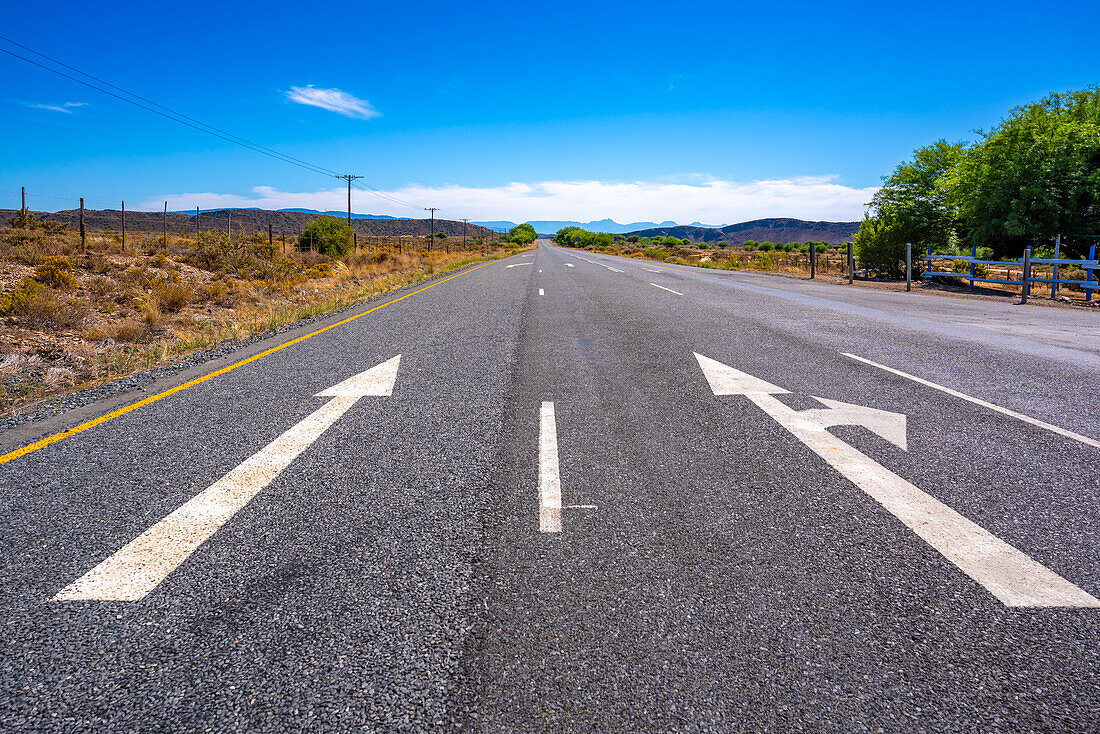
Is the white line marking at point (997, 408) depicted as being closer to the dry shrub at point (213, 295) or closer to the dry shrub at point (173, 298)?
the dry shrub at point (173, 298)

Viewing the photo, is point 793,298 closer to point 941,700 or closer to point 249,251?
point 941,700

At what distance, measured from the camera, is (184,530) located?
10.7 feet

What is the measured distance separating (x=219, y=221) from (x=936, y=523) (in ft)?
516

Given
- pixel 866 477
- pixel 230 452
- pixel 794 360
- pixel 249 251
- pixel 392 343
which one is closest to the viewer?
pixel 866 477

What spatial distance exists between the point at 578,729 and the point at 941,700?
1268mm

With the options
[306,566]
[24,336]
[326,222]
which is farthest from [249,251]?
[306,566]

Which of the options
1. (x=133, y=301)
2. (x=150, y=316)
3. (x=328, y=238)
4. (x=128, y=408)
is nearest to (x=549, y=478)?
(x=128, y=408)

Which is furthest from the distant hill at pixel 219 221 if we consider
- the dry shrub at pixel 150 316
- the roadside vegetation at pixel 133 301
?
the dry shrub at pixel 150 316

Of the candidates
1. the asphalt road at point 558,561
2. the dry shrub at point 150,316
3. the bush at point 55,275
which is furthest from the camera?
the bush at point 55,275

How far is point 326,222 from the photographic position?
40.4m

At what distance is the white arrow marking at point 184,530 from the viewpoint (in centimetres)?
274

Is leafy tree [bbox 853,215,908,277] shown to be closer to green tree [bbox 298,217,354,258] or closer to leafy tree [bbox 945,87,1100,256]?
leafy tree [bbox 945,87,1100,256]

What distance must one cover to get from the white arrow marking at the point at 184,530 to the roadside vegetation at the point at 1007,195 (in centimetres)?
2508

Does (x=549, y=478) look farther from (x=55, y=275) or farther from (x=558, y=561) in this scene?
(x=55, y=275)
